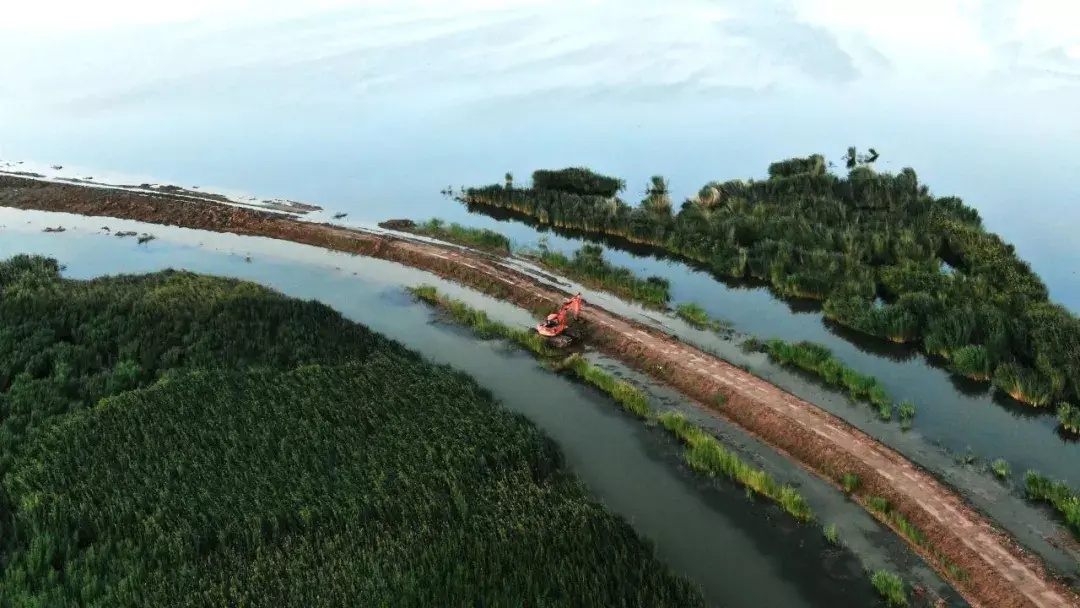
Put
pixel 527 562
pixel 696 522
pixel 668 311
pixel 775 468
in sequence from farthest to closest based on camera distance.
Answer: pixel 668 311 < pixel 775 468 < pixel 696 522 < pixel 527 562

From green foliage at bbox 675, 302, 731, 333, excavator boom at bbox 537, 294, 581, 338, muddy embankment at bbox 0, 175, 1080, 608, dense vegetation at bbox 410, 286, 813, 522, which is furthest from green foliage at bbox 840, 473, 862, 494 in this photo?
excavator boom at bbox 537, 294, 581, 338

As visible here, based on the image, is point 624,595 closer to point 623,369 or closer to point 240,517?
point 240,517

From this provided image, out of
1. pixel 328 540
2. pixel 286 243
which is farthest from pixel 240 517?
pixel 286 243

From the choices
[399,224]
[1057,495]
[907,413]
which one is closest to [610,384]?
[907,413]

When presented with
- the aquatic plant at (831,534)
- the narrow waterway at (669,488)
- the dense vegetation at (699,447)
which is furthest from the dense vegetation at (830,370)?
the aquatic plant at (831,534)

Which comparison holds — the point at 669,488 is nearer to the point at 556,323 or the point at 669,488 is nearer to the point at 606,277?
the point at 556,323

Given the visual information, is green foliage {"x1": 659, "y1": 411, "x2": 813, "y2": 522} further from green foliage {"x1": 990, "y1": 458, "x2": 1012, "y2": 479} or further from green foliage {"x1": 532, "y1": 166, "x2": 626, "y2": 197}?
green foliage {"x1": 532, "y1": 166, "x2": 626, "y2": 197}

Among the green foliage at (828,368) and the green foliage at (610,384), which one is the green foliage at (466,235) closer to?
the green foliage at (610,384)
